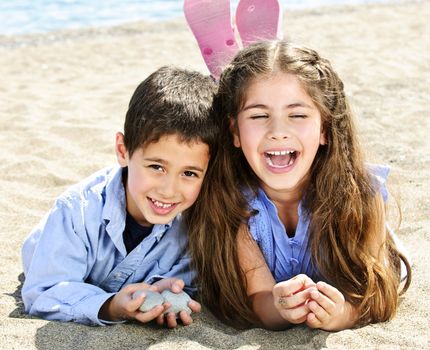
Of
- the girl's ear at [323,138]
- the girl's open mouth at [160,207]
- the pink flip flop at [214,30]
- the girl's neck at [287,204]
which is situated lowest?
the girl's neck at [287,204]

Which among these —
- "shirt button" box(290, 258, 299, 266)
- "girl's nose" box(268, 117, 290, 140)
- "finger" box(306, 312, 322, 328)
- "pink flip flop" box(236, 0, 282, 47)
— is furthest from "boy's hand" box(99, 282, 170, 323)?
"pink flip flop" box(236, 0, 282, 47)

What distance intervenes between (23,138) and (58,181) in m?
0.87

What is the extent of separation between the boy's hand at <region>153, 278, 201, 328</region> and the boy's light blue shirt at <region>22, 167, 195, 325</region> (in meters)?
0.17

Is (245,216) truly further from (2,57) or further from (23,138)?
(2,57)

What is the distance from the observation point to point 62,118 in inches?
224

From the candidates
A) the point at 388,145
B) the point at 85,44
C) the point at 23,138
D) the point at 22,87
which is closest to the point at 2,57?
the point at 85,44

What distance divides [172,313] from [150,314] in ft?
0.32

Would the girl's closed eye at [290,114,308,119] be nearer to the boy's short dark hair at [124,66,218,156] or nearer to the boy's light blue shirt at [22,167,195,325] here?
the boy's short dark hair at [124,66,218,156]

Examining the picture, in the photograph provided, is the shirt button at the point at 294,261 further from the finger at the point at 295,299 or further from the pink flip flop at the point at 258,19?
the pink flip flop at the point at 258,19

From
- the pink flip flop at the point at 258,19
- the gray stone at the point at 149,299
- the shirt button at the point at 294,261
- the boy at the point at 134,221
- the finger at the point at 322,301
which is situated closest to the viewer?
the finger at the point at 322,301

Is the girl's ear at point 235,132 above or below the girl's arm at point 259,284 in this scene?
above

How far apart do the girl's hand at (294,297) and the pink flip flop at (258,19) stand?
4.40 feet

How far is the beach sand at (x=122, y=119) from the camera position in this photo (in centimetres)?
266

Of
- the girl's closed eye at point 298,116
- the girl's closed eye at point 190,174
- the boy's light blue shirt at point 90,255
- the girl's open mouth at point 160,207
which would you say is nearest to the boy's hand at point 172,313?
the boy's light blue shirt at point 90,255
